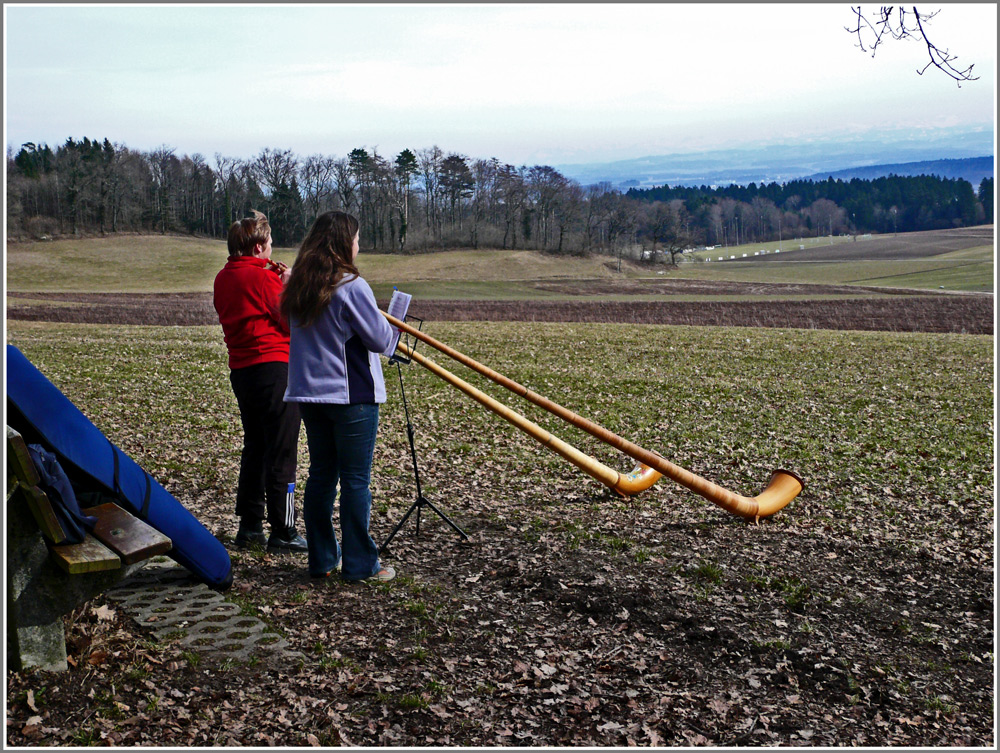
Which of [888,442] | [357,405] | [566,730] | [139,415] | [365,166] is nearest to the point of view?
[566,730]

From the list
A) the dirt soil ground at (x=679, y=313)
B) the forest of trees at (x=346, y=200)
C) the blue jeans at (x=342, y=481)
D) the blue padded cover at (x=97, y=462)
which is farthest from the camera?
the forest of trees at (x=346, y=200)

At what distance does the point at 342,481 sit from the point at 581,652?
186cm

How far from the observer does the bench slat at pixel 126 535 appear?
3.90 meters

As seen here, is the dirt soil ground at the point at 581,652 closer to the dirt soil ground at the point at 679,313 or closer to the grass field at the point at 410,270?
the dirt soil ground at the point at 679,313

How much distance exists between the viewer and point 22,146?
76.6 meters

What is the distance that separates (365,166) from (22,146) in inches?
2093

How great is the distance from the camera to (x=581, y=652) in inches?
180

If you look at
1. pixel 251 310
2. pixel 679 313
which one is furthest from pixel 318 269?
pixel 679 313

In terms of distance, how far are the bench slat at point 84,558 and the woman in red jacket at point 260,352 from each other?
1.92m

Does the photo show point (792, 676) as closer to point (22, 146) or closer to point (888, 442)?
point (888, 442)

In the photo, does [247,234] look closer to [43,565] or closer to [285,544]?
[285,544]

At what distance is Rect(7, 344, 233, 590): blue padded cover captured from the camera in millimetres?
4023

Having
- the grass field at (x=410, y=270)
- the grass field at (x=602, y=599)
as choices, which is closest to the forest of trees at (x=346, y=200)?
the grass field at (x=410, y=270)

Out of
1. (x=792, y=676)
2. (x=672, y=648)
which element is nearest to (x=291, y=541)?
(x=672, y=648)
